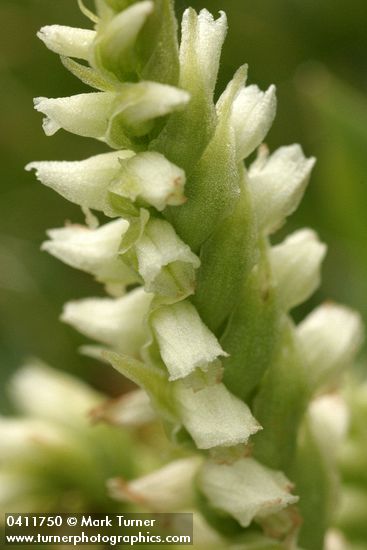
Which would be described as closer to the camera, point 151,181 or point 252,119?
point 151,181

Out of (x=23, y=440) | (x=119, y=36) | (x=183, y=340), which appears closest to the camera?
(x=119, y=36)

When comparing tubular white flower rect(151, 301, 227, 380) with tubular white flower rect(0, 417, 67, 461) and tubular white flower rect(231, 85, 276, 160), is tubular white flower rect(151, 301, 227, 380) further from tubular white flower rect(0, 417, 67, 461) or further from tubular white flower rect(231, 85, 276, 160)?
tubular white flower rect(0, 417, 67, 461)

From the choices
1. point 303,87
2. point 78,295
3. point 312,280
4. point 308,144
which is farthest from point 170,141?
point 308,144

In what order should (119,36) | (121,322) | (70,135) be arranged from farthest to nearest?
(70,135), (121,322), (119,36)

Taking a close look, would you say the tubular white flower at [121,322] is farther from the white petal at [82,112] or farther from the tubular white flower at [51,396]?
the tubular white flower at [51,396]

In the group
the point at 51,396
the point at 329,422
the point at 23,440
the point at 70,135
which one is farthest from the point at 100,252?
the point at 70,135

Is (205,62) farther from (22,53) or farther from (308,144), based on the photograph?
(22,53)

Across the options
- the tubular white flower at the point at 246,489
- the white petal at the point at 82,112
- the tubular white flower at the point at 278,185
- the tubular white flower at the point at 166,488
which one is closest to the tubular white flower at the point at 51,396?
the tubular white flower at the point at 166,488

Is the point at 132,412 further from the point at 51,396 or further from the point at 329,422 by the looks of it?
the point at 51,396
